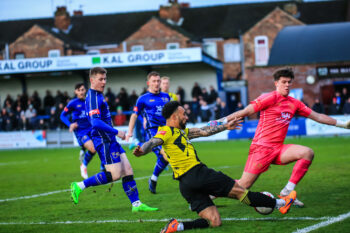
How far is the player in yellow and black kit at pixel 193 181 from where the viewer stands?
Answer: 6.87 metres

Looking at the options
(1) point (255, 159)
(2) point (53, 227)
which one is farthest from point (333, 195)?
(2) point (53, 227)

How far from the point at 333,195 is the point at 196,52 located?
91.7ft

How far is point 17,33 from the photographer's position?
60.4 m

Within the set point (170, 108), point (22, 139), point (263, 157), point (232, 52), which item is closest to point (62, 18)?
point (232, 52)

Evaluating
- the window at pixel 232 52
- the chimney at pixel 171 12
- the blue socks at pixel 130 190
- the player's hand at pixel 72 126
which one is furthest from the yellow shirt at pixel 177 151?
the chimney at pixel 171 12

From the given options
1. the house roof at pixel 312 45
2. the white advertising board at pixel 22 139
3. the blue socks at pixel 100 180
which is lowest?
the white advertising board at pixel 22 139

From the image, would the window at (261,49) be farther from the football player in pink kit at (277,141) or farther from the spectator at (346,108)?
the football player in pink kit at (277,141)

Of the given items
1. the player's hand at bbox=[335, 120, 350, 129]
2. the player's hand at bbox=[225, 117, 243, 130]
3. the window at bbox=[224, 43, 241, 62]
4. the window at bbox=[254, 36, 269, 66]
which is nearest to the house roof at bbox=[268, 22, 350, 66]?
the window at bbox=[254, 36, 269, 66]

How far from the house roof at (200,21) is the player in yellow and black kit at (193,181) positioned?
156ft

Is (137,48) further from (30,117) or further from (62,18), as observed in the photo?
(30,117)

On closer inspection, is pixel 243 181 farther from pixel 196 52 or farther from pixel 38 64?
pixel 38 64

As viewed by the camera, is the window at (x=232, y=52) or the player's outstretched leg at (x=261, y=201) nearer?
the player's outstretched leg at (x=261, y=201)

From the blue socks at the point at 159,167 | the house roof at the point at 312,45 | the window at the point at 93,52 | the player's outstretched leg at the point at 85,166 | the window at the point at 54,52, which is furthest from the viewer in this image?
the window at the point at 93,52

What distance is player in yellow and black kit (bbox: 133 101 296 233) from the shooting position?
6.87 meters
